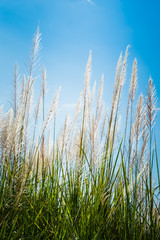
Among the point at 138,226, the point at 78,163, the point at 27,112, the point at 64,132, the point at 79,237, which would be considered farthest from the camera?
the point at 64,132

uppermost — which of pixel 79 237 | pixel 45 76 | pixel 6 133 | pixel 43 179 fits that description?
pixel 45 76

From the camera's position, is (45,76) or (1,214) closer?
(1,214)

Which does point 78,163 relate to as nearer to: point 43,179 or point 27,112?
point 43,179

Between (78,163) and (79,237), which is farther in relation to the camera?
(78,163)

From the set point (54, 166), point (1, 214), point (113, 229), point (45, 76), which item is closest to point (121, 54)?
point (45, 76)

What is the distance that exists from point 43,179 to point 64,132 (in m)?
0.50

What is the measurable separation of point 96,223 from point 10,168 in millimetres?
780

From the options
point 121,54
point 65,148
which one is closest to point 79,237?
point 65,148

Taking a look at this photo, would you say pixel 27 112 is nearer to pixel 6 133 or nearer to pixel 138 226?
pixel 6 133

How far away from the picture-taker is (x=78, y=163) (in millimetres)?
2041

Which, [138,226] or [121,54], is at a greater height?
[121,54]

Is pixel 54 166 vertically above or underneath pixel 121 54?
underneath

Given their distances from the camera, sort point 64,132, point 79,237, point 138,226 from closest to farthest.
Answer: point 79,237, point 138,226, point 64,132

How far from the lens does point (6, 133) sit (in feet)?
6.35
